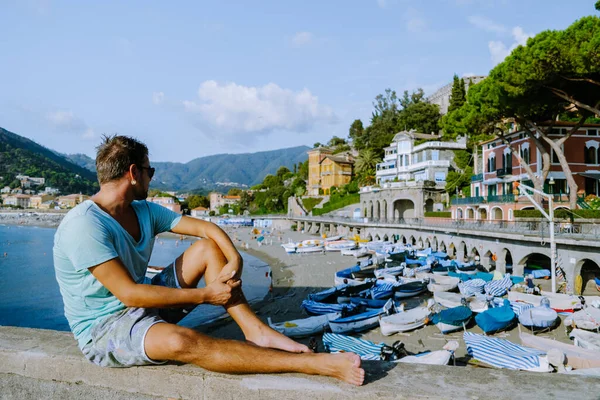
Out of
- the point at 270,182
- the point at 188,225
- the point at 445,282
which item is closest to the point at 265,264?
the point at 445,282

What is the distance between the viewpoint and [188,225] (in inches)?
118

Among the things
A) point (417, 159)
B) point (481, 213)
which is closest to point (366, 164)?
point (417, 159)

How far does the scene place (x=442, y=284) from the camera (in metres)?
22.7

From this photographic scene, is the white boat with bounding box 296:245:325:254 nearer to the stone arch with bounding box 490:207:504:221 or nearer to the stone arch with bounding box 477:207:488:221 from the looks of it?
the stone arch with bounding box 477:207:488:221

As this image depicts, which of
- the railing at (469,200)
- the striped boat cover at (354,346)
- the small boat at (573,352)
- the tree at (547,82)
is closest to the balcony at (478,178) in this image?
the railing at (469,200)

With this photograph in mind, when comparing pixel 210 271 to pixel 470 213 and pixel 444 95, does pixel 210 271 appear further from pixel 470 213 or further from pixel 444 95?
pixel 444 95

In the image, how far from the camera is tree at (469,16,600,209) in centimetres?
2165

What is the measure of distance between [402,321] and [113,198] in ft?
50.3

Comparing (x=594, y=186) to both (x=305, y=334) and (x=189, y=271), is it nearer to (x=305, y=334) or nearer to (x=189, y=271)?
(x=305, y=334)

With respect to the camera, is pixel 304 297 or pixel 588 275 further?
pixel 304 297

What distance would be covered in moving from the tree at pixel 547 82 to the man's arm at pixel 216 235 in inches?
950

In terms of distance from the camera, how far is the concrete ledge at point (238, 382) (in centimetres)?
188

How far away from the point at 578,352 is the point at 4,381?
1340cm

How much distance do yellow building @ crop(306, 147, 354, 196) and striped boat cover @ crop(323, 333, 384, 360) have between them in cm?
6255
